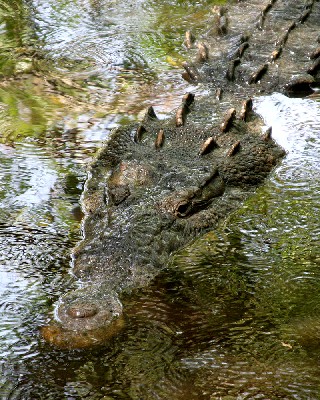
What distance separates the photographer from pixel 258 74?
8375mm

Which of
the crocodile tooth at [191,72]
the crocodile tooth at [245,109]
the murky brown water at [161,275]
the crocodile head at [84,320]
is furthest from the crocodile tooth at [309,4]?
the crocodile head at [84,320]

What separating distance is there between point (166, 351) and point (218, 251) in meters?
1.33

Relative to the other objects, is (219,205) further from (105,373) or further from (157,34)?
(157,34)

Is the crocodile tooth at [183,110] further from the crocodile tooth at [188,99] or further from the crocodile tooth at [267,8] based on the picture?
the crocodile tooth at [267,8]

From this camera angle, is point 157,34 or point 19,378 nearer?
point 19,378

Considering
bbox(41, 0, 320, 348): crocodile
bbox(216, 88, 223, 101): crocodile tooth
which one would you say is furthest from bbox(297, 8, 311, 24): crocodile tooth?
bbox(216, 88, 223, 101): crocodile tooth

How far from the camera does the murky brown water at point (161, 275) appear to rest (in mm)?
3992

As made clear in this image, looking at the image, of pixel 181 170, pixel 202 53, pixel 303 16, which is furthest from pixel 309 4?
pixel 181 170

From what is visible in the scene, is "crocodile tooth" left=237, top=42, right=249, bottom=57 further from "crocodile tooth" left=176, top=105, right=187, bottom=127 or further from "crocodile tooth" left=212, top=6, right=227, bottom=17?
"crocodile tooth" left=176, top=105, right=187, bottom=127

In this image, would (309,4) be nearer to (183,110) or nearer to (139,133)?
(183,110)

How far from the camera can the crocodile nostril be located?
431 centimetres

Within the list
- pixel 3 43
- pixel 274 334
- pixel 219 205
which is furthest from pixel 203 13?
pixel 274 334

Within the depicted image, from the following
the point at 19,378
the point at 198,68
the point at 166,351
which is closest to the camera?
the point at 19,378

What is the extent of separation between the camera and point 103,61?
917 centimetres
